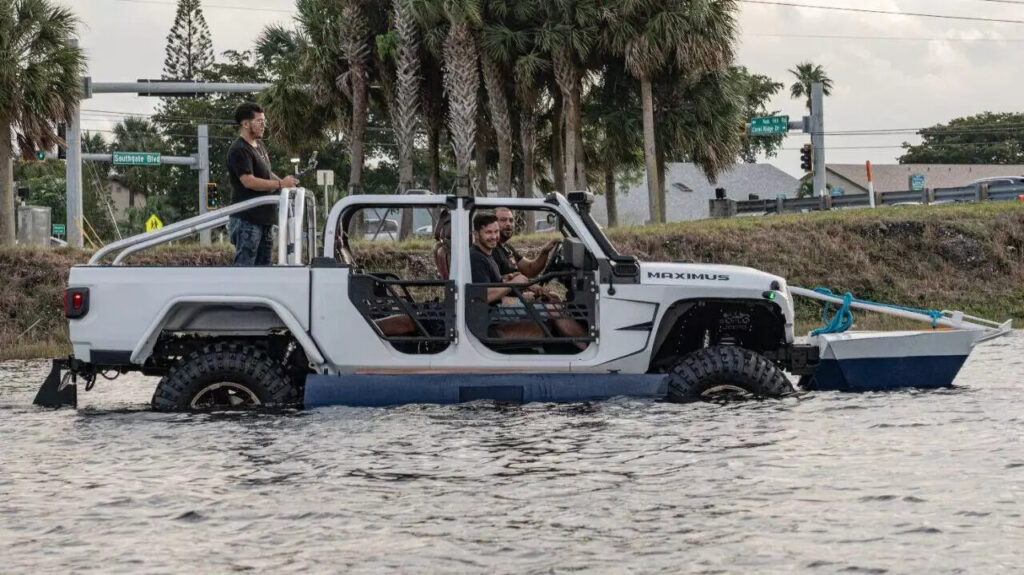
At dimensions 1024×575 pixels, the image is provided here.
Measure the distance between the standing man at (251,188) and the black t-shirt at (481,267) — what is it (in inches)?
64.6

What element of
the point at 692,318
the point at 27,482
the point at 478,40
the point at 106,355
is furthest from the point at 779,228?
the point at 27,482

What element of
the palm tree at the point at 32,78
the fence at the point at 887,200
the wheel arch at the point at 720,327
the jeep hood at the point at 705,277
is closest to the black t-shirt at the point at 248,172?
the jeep hood at the point at 705,277

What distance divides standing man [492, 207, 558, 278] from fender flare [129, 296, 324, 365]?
158cm

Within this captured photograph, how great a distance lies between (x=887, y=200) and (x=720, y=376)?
2829 centimetres

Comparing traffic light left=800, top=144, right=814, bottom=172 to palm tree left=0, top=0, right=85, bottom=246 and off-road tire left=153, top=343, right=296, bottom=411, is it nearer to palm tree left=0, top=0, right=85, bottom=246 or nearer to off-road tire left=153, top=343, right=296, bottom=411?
palm tree left=0, top=0, right=85, bottom=246

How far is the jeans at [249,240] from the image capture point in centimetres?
1230

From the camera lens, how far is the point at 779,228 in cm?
3034

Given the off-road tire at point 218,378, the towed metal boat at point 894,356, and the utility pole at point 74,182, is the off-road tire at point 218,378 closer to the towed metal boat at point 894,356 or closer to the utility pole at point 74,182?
the towed metal boat at point 894,356

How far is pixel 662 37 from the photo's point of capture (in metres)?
35.8

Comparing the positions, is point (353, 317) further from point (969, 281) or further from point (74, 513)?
point (969, 281)

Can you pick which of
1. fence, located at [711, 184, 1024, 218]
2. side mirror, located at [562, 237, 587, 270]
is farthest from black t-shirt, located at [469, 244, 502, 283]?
fence, located at [711, 184, 1024, 218]

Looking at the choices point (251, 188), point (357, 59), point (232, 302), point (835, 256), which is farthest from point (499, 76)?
point (232, 302)

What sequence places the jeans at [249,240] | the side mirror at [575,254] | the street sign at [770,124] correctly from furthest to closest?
the street sign at [770,124] < the jeans at [249,240] < the side mirror at [575,254]

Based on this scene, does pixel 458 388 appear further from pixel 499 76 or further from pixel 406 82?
pixel 406 82
